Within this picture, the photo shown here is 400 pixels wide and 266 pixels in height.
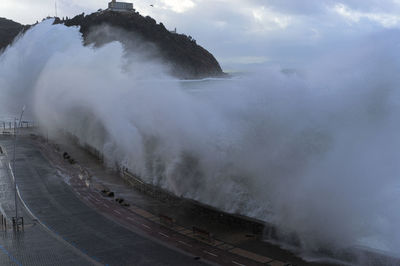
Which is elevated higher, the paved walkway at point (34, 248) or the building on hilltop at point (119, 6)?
the building on hilltop at point (119, 6)

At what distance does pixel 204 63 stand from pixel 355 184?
91738mm

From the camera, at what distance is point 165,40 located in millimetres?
104625

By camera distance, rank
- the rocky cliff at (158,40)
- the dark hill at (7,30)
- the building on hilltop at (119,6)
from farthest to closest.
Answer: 1. the building on hilltop at (119,6)
2. the dark hill at (7,30)
3. the rocky cliff at (158,40)

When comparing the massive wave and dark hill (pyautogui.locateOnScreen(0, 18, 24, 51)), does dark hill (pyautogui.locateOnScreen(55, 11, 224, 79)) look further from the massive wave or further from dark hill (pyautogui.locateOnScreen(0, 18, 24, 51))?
the massive wave

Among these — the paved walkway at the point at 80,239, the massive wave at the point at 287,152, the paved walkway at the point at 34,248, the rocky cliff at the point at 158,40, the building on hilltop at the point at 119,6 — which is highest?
the building on hilltop at the point at 119,6

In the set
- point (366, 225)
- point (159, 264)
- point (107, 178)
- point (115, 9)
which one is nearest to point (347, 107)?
point (366, 225)

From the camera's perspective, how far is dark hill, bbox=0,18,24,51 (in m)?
117

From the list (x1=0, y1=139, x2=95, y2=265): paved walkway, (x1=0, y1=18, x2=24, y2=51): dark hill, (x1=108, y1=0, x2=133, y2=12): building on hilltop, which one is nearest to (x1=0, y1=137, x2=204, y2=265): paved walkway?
(x1=0, y1=139, x2=95, y2=265): paved walkway

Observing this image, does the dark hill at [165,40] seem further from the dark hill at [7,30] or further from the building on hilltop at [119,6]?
the dark hill at [7,30]

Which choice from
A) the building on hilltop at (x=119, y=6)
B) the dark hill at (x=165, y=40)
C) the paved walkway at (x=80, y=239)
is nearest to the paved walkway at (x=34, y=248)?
the paved walkway at (x=80, y=239)

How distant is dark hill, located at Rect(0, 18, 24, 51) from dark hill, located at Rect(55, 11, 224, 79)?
17123 mm

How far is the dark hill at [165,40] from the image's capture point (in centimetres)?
10016

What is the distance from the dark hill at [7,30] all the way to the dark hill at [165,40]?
17.1 m

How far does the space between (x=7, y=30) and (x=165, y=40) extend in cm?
6000
